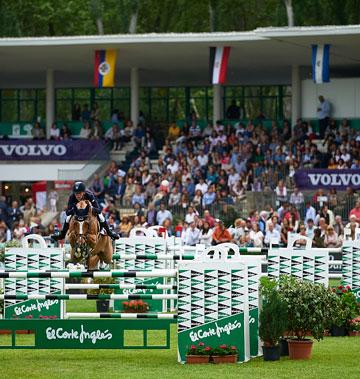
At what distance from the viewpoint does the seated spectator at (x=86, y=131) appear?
152 feet

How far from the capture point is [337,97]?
4394 cm

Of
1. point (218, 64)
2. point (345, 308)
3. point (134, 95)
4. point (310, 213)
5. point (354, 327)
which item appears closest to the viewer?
point (345, 308)

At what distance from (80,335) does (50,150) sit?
29.1 metres

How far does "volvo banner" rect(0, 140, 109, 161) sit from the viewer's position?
44125 millimetres

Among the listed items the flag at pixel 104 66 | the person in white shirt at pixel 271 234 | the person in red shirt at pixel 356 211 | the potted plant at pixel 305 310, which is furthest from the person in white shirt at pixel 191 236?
the potted plant at pixel 305 310

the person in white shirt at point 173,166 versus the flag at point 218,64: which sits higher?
the flag at point 218,64

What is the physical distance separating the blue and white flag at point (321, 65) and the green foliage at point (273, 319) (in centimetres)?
2401

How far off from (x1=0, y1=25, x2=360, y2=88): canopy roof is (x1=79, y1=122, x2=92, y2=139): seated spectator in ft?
7.33

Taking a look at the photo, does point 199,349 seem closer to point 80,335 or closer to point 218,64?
point 80,335

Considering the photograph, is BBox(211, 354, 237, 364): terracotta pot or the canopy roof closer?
BBox(211, 354, 237, 364): terracotta pot

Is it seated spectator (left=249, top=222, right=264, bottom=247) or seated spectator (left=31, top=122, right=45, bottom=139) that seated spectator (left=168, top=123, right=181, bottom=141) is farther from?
seated spectator (left=249, top=222, right=264, bottom=247)

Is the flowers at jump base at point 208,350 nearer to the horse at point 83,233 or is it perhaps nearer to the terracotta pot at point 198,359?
the terracotta pot at point 198,359

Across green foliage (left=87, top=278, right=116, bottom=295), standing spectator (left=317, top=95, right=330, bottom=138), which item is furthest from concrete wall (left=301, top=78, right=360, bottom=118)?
green foliage (left=87, top=278, right=116, bottom=295)

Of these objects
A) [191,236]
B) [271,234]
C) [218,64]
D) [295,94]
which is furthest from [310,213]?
[295,94]
